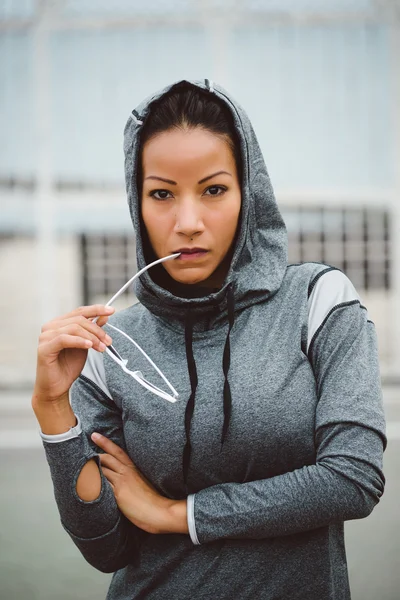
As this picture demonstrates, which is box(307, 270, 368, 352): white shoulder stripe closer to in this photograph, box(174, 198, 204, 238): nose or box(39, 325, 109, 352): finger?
box(174, 198, 204, 238): nose

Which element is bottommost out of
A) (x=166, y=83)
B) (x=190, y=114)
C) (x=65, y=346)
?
(x=65, y=346)

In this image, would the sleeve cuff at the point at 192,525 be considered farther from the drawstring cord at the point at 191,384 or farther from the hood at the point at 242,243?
the hood at the point at 242,243

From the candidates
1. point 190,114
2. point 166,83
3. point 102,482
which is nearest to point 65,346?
point 102,482

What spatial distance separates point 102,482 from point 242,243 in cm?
43

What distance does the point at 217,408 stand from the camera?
100 cm

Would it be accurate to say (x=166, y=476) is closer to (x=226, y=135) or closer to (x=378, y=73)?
(x=226, y=135)

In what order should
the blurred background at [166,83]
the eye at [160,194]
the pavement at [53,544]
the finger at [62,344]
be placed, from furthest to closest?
the blurred background at [166,83] < the pavement at [53,544] < the eye at [160,194] < the finger at [62,344]

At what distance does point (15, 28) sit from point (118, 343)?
15.5 ft

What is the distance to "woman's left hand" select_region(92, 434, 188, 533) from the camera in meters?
1.01

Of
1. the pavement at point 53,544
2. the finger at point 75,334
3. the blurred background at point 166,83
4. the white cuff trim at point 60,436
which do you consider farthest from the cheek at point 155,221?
the blurred background at point 166,83

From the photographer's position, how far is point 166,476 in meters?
1.04

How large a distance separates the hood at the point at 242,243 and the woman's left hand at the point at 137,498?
0.24 m

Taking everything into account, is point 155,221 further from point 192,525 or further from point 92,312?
point 192,525

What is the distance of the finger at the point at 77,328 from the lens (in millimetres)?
950
